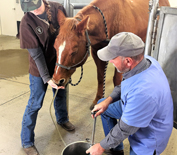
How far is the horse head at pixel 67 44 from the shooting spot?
5.61ft

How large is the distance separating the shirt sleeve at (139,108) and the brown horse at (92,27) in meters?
0.79

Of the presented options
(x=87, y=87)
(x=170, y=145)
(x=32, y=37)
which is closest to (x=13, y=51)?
(x=87, y=87)

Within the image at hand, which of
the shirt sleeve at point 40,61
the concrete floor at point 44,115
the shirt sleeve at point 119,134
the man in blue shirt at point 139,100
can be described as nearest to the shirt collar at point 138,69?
the man in blue shirt at point 139,100

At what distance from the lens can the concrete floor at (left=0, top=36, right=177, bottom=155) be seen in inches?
82.4

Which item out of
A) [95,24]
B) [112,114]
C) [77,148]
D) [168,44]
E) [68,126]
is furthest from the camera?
[68,126]

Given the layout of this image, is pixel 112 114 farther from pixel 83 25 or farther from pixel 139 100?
pixel 83 25

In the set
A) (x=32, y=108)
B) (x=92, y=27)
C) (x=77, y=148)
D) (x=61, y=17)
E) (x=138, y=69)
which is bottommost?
(x=77, y=148)

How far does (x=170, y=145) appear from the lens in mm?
2104

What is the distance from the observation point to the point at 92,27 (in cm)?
196

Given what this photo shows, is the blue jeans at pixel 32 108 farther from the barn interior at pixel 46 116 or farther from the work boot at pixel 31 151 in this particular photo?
the barn interior at pixel 46 116

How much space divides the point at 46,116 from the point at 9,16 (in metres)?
7.67

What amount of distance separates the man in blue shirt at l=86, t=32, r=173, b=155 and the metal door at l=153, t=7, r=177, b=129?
0.23 meters

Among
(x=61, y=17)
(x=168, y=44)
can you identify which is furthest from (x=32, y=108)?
(x=168, y=44)

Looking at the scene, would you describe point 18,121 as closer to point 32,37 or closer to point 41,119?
point 41,119
